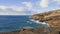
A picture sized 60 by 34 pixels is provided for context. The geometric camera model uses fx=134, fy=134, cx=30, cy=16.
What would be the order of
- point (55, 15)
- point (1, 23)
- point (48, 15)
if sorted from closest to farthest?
1. point (1, 23)
2. point (55, 15)
3. point (48, 15)

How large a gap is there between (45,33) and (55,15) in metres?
11.5

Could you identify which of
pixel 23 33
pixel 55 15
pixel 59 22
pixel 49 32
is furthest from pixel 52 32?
pixel 55 15

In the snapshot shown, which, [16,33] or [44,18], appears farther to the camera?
[44,18]

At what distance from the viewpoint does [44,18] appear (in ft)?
65.5

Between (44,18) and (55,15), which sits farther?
(44,18)

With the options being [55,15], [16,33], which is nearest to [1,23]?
[16,33]

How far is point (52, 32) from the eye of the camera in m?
6.74

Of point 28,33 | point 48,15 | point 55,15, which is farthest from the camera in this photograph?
point 48,15

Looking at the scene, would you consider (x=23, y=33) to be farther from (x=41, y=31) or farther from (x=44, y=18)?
(x=44, y=18)

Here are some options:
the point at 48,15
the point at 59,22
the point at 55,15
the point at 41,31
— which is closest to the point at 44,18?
the point at 48,15

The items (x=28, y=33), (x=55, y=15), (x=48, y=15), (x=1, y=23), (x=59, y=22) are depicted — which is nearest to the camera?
(x=28, y=33)

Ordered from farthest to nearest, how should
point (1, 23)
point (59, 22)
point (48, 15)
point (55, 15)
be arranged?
point (48, 15) → point (55, 15) → point (59, 22) → point (1, 23)

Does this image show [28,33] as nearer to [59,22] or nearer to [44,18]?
[59,22]

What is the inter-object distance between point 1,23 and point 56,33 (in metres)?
6.79
